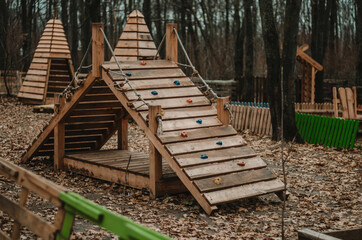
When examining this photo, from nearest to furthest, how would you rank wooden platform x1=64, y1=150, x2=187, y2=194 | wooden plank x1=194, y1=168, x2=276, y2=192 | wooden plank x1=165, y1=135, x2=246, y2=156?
wooden plank x1=194, y1=168, x2=276, y2=192
wooden plank x1=165, y1=135, x2=246, y2=156
wooden platform x1=64, y1=150, x2=187, y2=194

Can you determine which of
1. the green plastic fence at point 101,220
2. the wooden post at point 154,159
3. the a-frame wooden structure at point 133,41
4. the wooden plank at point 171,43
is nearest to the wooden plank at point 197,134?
the wooden post at point 154,159

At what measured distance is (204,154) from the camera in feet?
25.3

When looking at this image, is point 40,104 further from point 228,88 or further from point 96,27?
point 96,27

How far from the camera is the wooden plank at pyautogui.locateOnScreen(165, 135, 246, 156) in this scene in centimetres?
756

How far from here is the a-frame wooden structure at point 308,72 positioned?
20.4 meters

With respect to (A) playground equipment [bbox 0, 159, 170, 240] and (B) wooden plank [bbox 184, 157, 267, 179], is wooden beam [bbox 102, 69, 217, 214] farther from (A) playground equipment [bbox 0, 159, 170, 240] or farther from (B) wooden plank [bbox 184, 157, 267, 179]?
(A) playground equipment [bbox 0, 159, 170, 240]

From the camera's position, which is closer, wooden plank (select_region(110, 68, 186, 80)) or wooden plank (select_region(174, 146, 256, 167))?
wooden plank (select_region(174, 146, 256, 167))

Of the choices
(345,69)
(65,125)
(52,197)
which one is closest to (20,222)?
(52,197)

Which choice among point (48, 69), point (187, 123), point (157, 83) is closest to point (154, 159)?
point (187, 123)

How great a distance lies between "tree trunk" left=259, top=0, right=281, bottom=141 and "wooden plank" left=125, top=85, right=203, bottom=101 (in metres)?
4.91

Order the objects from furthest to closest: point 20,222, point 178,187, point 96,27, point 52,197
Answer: point 96,27
point 178,187
point 20,222
point 52,197

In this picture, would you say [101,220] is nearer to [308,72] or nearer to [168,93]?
[168,93]

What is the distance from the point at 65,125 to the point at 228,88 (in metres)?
13.8

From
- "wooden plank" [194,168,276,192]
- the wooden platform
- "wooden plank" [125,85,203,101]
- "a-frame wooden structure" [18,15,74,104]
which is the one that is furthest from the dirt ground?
"a-frame wooden structure" [18,15,74,104]
